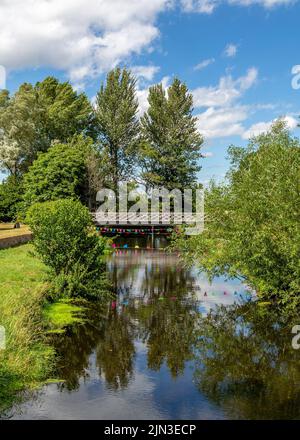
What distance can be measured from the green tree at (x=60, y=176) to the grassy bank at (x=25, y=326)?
118 ft

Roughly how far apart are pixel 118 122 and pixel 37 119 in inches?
516

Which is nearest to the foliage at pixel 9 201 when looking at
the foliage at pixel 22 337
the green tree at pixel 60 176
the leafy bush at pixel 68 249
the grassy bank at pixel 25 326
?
the green tree at pixel 60 176

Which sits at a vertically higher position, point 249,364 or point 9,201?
point 9,201

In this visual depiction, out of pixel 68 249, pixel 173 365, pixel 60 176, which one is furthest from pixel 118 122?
pixel 173 365

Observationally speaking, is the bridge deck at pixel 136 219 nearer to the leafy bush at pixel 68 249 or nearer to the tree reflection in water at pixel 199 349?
the tree reflection in water at pixel 199 349

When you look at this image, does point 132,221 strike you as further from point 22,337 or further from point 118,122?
point 22,337

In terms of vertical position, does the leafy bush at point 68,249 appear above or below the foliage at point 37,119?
below

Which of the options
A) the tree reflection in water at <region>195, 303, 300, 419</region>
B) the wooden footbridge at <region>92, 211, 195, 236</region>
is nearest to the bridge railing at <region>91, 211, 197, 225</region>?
the wooden footbridge at <region>92, 211, 195, 236</region>

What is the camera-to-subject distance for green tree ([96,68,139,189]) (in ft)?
255

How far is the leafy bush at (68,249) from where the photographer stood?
77.5ft

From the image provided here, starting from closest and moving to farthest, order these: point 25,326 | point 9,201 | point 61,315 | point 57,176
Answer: point 25,326 → point 61,315 → point 57,176 → point 9,201

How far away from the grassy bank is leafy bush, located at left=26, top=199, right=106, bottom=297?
107 cm

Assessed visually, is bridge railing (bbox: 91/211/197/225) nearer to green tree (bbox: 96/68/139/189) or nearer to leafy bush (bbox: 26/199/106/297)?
green tree (bbox: 96/68/139/189)

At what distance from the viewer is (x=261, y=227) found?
1995 cm
